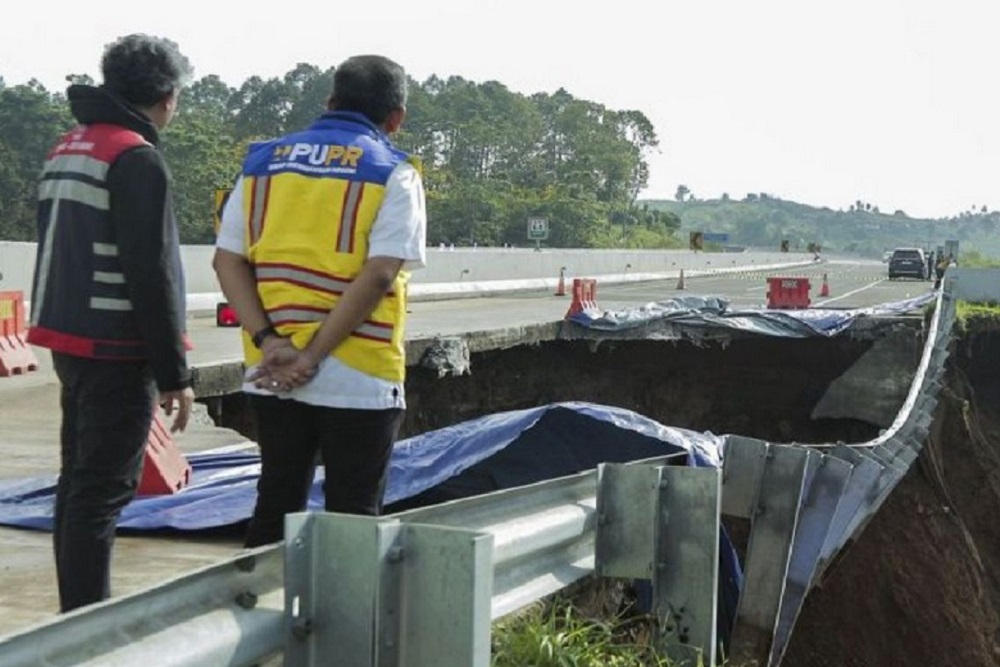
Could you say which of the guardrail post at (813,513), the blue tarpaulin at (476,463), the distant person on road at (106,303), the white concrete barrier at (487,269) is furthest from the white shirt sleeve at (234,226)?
the white concrete barrier at (487,269)

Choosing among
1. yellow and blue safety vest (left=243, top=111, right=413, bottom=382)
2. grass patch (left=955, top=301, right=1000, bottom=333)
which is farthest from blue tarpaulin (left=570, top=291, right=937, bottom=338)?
yellow and blue safety vest (left=243, top=111, right=413, bottom=382)

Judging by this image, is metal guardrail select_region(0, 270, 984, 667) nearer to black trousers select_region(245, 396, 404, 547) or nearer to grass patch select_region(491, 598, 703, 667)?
grass patch select_region(491, 598, 703, 667)

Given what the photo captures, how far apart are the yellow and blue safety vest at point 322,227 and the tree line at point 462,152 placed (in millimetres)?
40715

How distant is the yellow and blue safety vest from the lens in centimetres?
394

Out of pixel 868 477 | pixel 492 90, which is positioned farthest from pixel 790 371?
pixel 492 90

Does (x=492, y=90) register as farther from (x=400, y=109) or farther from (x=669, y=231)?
(x=400, y=109)

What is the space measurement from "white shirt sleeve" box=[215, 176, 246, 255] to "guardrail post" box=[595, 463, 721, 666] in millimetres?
1475

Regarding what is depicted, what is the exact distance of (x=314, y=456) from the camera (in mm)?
4219

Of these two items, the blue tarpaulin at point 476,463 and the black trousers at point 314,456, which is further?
the blue tarpaulin at point 476,463

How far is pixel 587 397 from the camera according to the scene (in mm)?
17516

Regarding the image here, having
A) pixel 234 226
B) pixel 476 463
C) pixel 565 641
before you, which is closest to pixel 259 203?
pixel 234 226

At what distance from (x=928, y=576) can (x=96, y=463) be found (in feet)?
42.8

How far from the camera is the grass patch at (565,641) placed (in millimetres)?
4258

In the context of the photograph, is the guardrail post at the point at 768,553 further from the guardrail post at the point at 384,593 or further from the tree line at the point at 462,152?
the tree line at the point at 462,152
